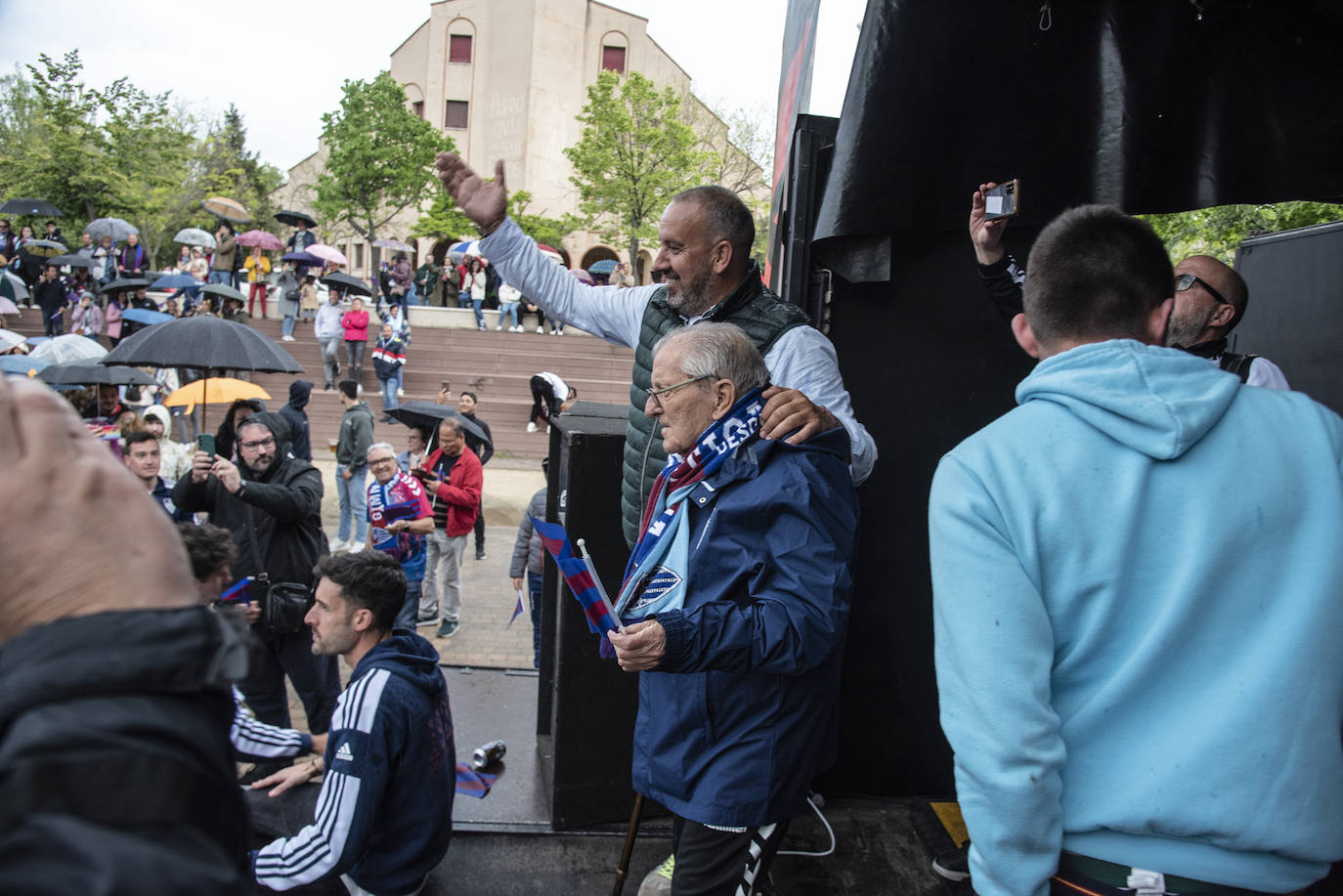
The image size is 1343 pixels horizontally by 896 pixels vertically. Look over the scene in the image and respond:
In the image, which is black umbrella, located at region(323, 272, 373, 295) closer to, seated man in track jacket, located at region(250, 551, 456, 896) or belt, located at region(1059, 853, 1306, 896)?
seated man in track jacket, located at region(250, 551, 456, 896)

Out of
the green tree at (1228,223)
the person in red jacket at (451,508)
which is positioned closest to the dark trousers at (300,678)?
the person in red jacket at (451,508)

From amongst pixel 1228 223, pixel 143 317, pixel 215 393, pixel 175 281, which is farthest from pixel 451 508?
pixel 175 281

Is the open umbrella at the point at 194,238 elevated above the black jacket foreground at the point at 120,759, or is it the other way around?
the open umbrella at the point at 194,238

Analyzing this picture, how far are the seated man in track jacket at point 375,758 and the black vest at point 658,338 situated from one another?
0.88 m

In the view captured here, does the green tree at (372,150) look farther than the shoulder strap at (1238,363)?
Yes

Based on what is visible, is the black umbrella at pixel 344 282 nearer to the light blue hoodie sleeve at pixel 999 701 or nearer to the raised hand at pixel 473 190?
the raised hand at pixel 473 190

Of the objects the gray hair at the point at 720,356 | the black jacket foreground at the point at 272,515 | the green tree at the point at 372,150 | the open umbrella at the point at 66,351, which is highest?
the green tree at the point at 372,150

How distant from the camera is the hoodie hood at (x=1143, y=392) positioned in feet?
4.77

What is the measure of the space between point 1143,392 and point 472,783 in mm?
3409

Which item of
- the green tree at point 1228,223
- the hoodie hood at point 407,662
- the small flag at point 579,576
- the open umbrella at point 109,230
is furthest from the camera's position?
the open umbrella at point 109,230

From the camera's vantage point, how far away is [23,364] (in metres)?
8.64

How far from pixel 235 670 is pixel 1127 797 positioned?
Result: 4.31ft

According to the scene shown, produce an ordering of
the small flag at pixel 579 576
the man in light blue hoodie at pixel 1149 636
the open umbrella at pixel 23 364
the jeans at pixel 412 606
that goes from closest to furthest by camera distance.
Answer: the man in light blue hoodie at pixel 1149 636 < the small flag at pixel 579 576 < the jeans at pixel 412 606 < the open umbrella at pixel 23 364

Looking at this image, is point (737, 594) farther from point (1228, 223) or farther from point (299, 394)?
point (299, 394)
